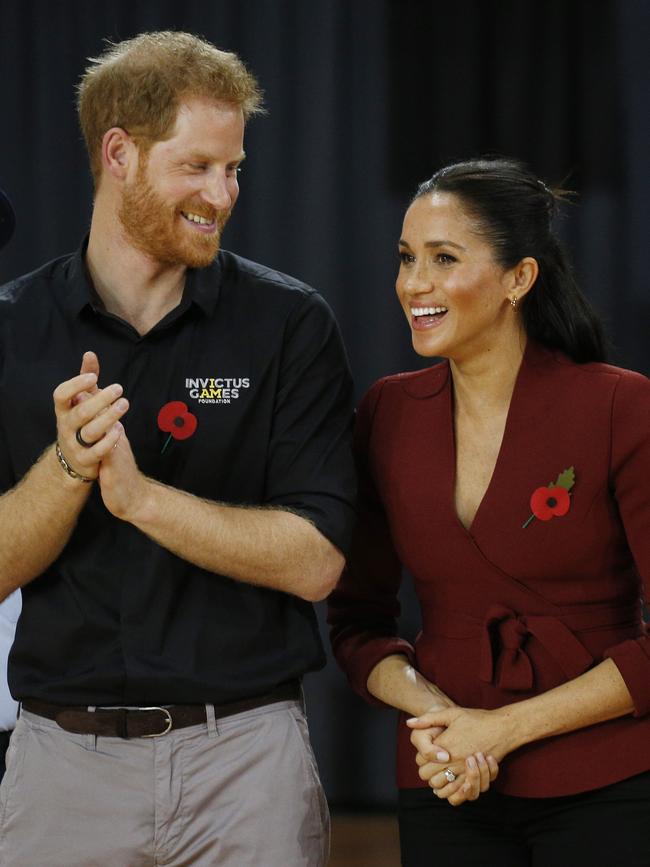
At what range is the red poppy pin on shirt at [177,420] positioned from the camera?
2.06 meters

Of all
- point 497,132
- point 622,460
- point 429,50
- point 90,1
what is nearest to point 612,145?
point 497,132

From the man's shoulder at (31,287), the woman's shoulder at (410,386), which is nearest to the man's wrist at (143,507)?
the man's shoulder at (31,287)

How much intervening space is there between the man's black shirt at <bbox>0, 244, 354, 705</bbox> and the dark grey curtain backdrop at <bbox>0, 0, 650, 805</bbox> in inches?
87.8

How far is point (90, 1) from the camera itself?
14.5 ft

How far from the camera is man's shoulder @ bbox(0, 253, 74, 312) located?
7.04 ft

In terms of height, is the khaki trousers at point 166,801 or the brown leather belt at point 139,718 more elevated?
the brown leather belt at point 139,718

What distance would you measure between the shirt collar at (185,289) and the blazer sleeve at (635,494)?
665mm

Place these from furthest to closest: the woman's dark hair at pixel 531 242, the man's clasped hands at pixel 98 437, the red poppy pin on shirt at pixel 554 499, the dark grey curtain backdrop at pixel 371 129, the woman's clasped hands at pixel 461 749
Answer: the dark grey curtain backdrop at pixel 371 129 → the woman's dark hair at pixel 531 242 → the red poppy pin on shirt at pixel 554 499 → the woman's clasped hands at pixel 461 749 → the man's clasped hands at pixel 98 437

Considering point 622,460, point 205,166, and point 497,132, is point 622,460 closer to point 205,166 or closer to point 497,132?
point 205,166

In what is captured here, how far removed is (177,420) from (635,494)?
72 cm

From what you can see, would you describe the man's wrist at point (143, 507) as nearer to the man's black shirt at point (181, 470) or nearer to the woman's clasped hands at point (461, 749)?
the man's black shirt at point (181, 470)

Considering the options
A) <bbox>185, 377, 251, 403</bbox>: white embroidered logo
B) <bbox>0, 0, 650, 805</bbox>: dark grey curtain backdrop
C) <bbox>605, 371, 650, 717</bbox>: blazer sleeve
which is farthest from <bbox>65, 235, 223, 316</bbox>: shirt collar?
<bbox>0, 0, 650, 805</bbox>: dark grey curtain backdrop

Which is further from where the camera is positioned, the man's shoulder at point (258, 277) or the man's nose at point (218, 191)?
the man's shoulder at point (258, 277)

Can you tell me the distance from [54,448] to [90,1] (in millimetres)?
2942
